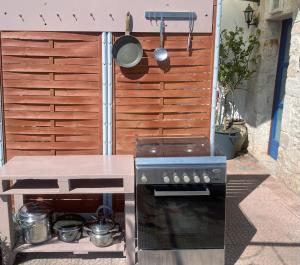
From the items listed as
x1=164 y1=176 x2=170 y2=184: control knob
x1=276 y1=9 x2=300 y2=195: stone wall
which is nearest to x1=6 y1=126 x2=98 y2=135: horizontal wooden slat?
x1=164 y1=176 x2=170 y2=184: control knob

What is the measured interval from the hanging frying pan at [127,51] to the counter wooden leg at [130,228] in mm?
1430

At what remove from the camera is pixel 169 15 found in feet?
12.2

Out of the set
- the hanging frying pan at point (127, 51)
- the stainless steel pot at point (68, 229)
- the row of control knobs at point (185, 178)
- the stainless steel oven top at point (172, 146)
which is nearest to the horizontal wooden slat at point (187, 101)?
the stainless steel oven top at point (172, 146)

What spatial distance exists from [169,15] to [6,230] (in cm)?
262

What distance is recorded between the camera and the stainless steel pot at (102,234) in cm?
340

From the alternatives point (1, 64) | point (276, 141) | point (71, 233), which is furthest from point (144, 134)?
point (276, 141)

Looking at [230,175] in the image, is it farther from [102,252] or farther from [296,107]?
[102,252]

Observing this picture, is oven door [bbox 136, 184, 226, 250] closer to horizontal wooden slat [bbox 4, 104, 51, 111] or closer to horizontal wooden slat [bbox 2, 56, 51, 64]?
horizontal wooden slat [bbox 4, 104, 51, 111]

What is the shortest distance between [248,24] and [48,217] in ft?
19.5

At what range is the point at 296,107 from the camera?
17.8ft

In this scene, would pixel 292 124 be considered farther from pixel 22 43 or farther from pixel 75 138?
pixel 22 43

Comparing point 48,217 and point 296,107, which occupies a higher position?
point 296,107

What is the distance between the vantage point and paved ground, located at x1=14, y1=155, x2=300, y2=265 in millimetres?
3550

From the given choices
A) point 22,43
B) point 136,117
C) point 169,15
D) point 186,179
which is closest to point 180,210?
point 186,179
